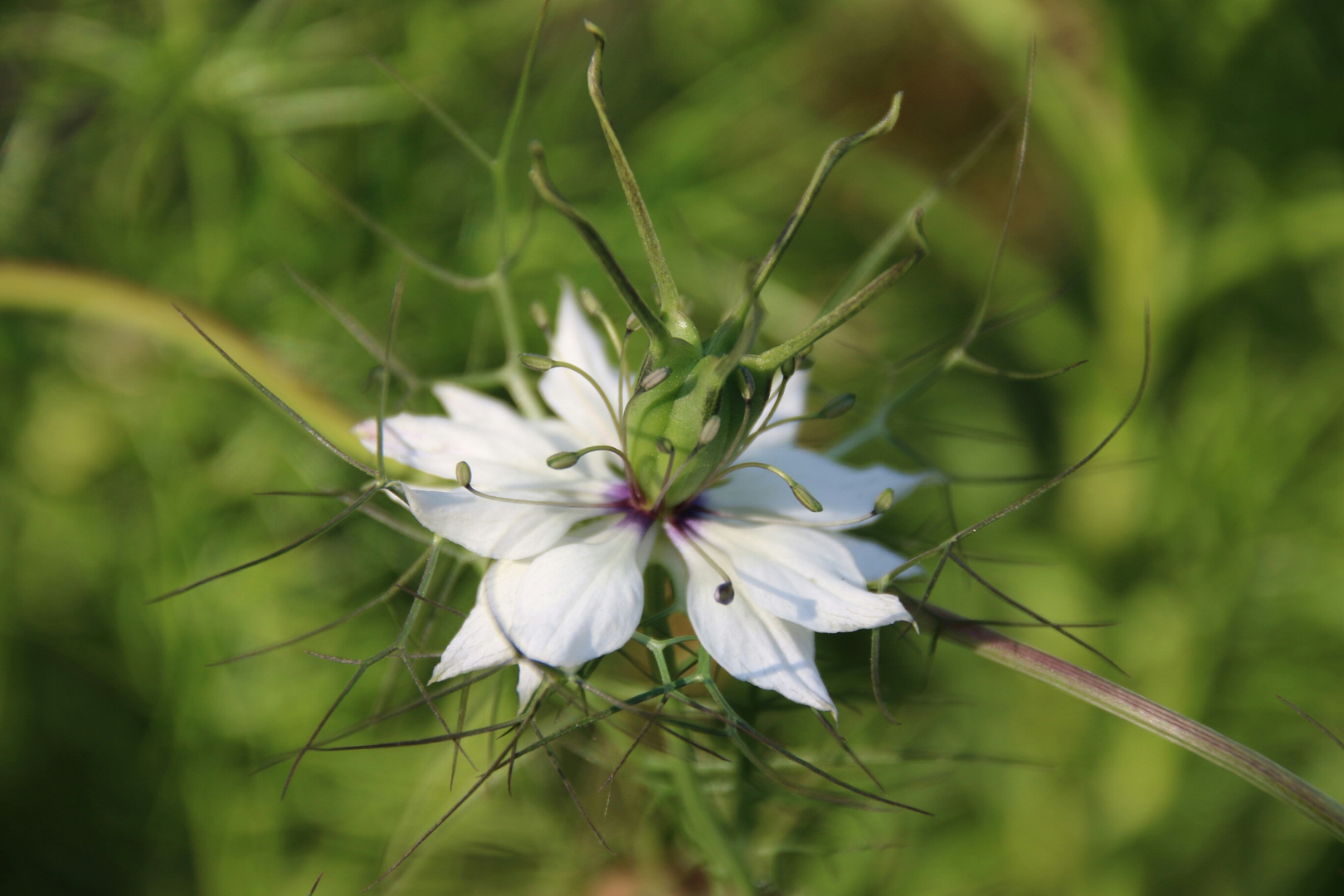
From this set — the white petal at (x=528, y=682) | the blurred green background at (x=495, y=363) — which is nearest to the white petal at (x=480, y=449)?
the white petal at (x=528, y=682)

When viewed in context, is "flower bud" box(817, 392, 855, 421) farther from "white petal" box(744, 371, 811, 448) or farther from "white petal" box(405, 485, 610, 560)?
"white petal" box(405, 485, 610, 560)

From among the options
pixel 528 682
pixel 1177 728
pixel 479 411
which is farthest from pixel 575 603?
pixel 1177 728

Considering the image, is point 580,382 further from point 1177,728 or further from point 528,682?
point 1177,728

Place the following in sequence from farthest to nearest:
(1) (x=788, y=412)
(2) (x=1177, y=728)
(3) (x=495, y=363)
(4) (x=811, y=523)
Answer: (3) (x=495, y=363) < (1) (x=788, y=412) < (4) (x=811, y=523) < (2) (x=1177, y=728)

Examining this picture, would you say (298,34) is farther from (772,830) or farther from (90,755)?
(772,830)

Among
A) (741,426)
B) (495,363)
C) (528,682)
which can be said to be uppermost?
(741,426)

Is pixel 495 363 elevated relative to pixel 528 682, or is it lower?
lower

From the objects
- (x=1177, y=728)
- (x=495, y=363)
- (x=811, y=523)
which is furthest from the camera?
(x=495, y=363)

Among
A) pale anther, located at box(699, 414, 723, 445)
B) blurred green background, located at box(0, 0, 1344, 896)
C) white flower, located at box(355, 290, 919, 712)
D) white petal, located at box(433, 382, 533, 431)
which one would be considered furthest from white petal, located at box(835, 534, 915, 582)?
blurred green background, located at box(0, 0, 1344, 896)
